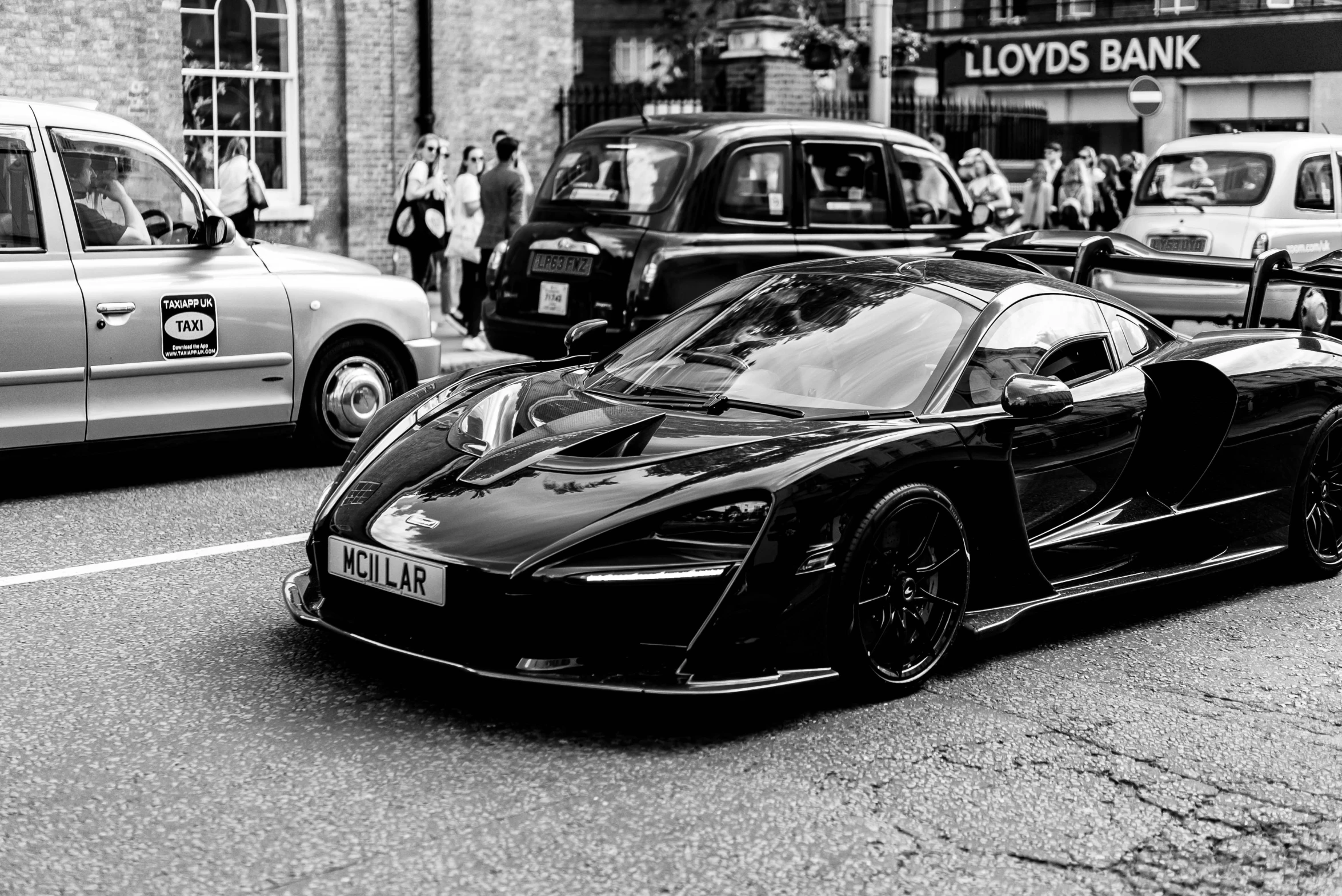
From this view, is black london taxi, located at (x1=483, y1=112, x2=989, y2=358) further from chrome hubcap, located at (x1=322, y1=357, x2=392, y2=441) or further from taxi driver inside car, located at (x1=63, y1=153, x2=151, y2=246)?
taxi driver inside car, located at (x1=63, y1=153, x2=151, y2=246)

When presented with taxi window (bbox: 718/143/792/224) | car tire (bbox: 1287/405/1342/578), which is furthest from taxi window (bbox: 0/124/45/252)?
car tire (bbox: 1287/405/1342/578)

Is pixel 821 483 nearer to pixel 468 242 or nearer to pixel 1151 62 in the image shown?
pixel 468 242

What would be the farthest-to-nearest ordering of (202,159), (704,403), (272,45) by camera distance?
(272,45), (202,159), (704,403)

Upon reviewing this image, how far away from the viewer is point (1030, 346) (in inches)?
232

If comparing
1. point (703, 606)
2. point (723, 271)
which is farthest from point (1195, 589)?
point (723, 271)

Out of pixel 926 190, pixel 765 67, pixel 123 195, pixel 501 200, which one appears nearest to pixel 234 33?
pixel 501 200

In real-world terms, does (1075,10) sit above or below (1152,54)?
above

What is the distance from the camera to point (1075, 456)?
582cm

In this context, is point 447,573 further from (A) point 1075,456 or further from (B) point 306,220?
(B) point 306,220

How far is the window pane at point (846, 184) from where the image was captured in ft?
37.5

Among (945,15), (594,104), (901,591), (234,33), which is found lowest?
(901,591)

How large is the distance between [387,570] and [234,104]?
13712 millimetres

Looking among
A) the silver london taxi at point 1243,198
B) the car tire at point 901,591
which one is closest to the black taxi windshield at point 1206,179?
the silver london taxi at point 1243,198

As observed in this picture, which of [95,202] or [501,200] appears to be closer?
[95,202]
